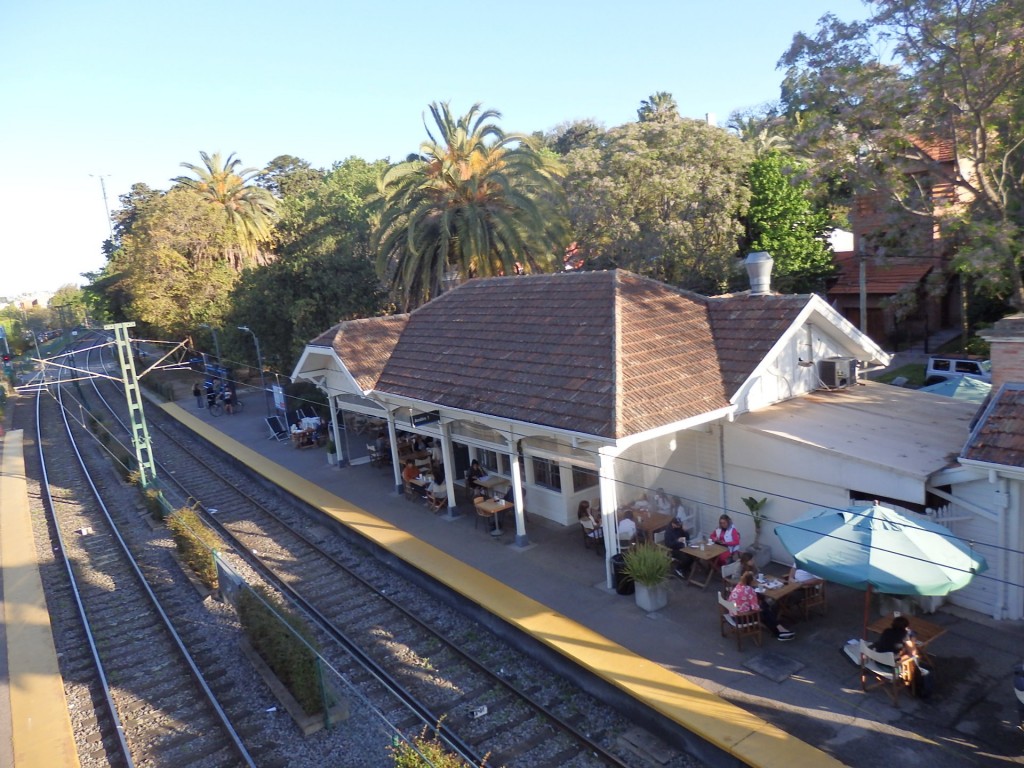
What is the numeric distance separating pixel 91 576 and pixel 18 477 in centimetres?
1235

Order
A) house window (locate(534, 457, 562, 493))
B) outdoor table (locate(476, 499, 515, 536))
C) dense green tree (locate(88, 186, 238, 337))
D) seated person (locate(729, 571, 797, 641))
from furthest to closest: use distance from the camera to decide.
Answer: dense green tree (locate(88, 186, 238, 337))
house window (locate(534, 457, 562, 493))
outdoor table (locate(476, 499, 515, 536))
seated person (locate(729, 571, 797, 641))

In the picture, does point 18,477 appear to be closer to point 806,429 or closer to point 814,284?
point 806,429

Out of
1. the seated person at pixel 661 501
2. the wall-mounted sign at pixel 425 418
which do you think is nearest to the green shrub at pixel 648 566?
the seated person at pixel 661 501

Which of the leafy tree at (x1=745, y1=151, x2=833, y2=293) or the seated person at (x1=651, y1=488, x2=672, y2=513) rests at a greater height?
the leafy tree at (x1=745, y1=151, x2=833, y2=293)

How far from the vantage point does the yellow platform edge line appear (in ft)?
26.1

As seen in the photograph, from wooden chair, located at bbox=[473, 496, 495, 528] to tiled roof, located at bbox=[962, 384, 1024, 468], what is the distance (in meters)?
8.66

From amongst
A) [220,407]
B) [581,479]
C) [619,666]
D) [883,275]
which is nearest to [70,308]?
[220,407]

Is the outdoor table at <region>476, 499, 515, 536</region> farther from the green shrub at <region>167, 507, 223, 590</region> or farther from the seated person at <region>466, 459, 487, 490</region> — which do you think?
the green shrub at <region>167, 507, 223, 590</region>

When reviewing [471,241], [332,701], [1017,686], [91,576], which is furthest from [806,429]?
[91,576]

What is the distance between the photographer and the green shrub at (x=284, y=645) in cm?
1032

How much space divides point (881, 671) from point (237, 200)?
43.3m

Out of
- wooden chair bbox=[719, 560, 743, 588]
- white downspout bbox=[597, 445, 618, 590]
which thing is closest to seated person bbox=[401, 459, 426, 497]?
white downspout bbox=[597, 445, 618, 590]

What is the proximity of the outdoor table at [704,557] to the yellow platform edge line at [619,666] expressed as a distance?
2.27 m

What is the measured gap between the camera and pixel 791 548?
31.0ft
